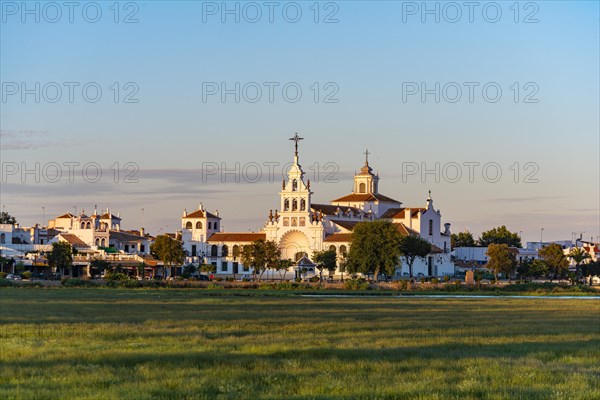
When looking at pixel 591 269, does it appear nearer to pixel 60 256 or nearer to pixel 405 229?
pixel 405 229

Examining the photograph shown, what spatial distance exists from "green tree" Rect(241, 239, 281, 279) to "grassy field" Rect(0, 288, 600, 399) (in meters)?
122

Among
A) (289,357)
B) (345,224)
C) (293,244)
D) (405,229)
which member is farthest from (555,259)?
(289,357)

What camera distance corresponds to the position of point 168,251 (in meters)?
175

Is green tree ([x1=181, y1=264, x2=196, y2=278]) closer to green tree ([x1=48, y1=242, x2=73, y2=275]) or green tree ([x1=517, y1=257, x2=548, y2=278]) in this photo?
green tree ([x1=48, y1=242, x2=73, y2=275])

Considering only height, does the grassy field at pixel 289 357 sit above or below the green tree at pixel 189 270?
below

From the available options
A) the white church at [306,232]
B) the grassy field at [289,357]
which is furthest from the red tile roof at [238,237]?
the grassy field at [289,357]

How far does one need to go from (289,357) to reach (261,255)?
14126 centimetres

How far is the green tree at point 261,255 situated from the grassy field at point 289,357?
122 m

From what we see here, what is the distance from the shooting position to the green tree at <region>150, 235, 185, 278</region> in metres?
175

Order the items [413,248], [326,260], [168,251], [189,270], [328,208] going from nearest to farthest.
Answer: [413,248] < [168,251] < [326,260] < [189,270] < [328,208]

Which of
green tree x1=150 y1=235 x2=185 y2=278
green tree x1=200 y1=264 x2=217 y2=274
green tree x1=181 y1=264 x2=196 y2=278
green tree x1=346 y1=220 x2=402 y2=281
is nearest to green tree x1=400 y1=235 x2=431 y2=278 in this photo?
green tree x1=346 y1=220 x2=402 y2=281

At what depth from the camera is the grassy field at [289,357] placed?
78.1 feet

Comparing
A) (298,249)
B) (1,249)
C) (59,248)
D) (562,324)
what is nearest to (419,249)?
(298,249)

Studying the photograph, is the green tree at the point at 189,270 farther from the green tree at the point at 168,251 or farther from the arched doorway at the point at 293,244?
the arched doorway at the point at 293,244
